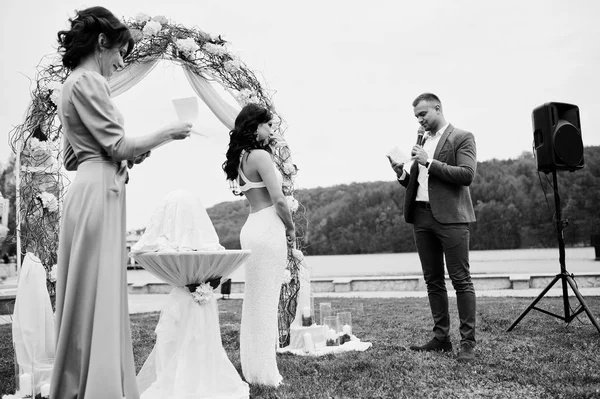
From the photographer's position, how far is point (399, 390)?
3533 millimetres

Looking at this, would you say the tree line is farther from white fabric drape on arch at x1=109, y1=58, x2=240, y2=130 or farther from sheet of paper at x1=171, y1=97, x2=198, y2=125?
sheet of paper at x1=171, y1=97, x2=198, y2=125

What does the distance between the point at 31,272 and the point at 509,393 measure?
3696mm

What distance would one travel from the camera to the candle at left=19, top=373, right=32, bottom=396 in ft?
12.2

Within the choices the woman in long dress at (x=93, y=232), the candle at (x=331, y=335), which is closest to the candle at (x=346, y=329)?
the candle at (x=331, y=335)

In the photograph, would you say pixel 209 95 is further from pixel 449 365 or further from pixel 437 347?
pixel 449 365

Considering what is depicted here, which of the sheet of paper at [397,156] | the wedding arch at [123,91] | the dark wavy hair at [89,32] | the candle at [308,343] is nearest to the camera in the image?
the dark wavy hair at [89,32]

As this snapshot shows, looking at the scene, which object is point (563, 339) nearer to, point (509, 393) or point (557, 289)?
point (509, 393)

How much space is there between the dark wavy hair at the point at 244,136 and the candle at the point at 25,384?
6.95ft

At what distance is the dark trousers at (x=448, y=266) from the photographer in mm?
4496

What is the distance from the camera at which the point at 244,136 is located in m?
4.03

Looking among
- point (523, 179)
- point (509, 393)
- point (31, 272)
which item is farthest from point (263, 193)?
point (523, 179)

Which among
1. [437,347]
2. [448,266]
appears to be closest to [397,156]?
[448,266]

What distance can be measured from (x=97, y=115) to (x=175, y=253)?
1441 mm

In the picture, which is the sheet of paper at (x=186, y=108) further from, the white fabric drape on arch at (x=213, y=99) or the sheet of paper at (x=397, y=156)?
the white fabric drape on arch at (x=213, y=99)
